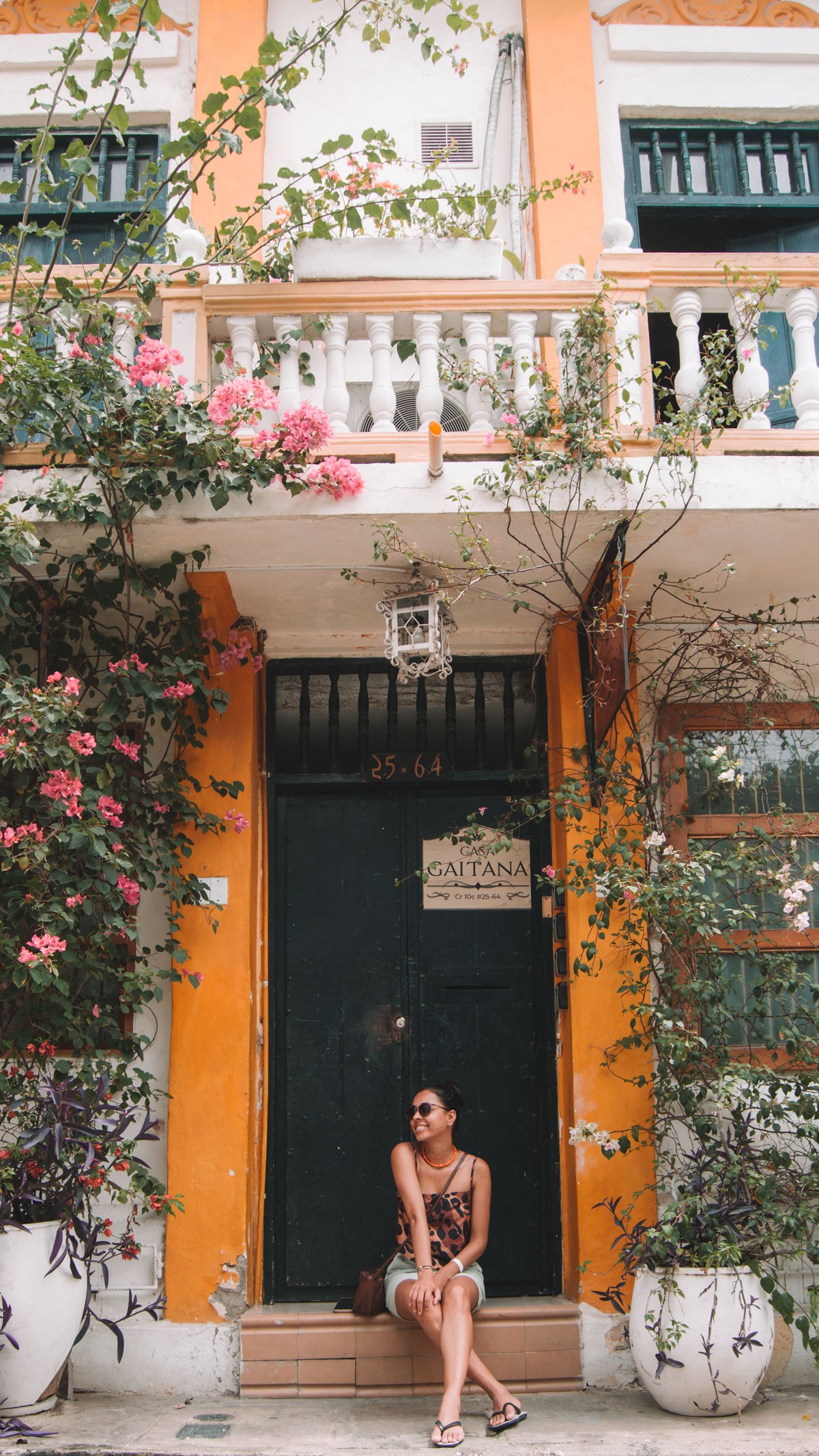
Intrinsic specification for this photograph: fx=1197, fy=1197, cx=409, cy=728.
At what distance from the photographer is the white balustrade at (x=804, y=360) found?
15.5 feet

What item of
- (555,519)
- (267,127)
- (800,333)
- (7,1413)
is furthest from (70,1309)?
(267,127)

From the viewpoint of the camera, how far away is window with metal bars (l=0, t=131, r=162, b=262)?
6273mm

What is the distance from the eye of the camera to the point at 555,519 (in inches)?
179

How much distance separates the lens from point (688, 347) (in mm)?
4762

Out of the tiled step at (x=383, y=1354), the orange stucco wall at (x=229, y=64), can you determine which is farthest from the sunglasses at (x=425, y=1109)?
the orange stucco wall at (x=229, y=64)

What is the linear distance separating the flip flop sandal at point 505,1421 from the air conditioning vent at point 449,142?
224 inches

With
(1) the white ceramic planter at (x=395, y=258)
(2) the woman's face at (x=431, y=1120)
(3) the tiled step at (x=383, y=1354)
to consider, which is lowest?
(3) the tiled step at (x=383, y=1354)

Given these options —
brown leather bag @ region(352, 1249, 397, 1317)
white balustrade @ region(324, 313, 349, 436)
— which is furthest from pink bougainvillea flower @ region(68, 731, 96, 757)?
brown leather bag @ region(352, 1249, 397, 1317)

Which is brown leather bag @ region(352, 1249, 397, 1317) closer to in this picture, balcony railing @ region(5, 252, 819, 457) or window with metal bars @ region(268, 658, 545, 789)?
window with metal bars @ region(268, 658, 545, 789)

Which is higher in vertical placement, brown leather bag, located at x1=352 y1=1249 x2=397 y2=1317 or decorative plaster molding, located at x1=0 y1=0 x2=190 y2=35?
decorative plaster molding, located at x1=0 y1=0 x2=190 y2=35

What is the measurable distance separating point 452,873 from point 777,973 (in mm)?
1514

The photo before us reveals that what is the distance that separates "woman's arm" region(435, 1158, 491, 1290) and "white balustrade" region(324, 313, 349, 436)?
296cm

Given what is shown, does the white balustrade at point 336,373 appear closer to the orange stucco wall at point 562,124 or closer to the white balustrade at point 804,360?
the orange stucco wall at point 562,124

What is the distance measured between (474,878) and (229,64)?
436cm
